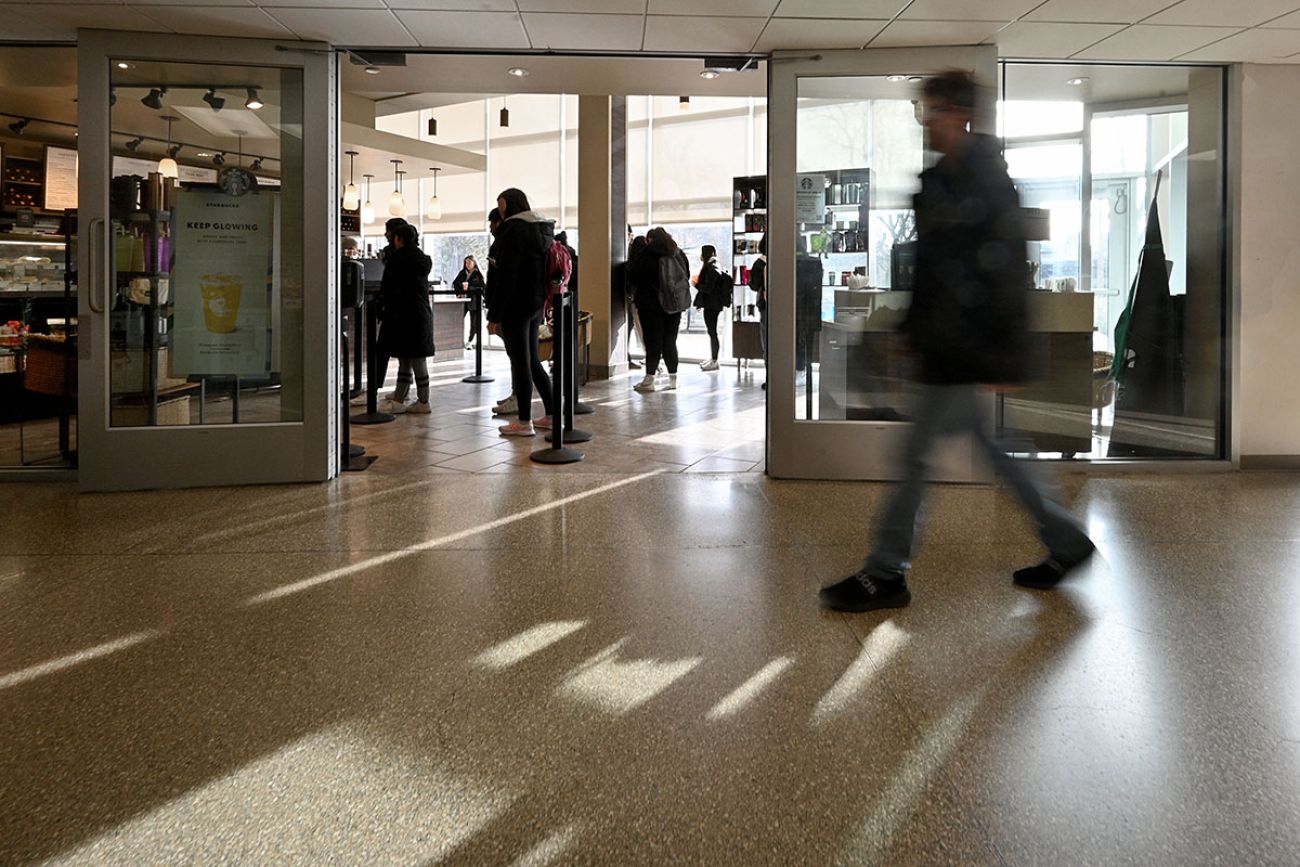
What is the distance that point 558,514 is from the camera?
13.8 feet

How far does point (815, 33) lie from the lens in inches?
182

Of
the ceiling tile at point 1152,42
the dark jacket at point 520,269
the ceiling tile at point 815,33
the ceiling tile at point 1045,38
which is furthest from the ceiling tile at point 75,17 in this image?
the ceiling tile at point 1152,42

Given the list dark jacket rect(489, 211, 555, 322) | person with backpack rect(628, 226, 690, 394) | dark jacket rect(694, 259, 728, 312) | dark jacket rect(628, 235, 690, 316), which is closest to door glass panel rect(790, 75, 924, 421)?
dark jacket rect(489, 211, 555, 322)

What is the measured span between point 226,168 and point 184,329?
84 centimetres

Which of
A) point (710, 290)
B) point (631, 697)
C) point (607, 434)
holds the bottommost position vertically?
point (631, 697)

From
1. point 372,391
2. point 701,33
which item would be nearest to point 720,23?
point 701,33

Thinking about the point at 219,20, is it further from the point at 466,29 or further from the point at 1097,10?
the point at 1097,10

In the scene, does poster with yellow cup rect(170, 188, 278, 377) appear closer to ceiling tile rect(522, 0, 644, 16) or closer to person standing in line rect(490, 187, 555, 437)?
ceiling tile rect(522, 0, 644, 16)

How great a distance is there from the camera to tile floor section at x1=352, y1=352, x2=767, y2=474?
5.44m

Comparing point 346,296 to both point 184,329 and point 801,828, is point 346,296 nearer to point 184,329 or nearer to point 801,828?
point 184,329

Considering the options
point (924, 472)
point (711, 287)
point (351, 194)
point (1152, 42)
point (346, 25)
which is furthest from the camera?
point (351, 194)

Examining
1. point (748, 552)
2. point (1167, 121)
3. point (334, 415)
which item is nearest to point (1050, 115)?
point (1167, 121)

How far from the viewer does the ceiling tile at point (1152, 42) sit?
4535 mm

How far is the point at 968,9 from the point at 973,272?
211 centimetres
